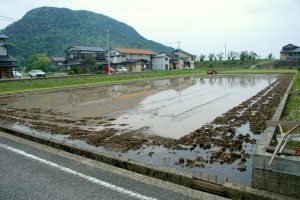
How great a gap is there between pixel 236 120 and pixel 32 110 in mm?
9089

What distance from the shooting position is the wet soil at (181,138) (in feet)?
17.4

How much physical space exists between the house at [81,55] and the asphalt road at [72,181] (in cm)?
4592

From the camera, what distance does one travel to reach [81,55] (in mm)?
51062

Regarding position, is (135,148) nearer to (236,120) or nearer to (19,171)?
(19,171)

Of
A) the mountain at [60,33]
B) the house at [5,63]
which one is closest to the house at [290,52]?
the mountain at [60,33]

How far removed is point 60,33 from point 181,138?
90.5 meters

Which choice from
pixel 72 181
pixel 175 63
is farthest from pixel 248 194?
pixel 175 63

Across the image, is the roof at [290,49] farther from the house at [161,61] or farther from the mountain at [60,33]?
the mountain at [60,33]

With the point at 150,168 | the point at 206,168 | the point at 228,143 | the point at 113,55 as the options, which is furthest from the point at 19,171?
the point at 113,55

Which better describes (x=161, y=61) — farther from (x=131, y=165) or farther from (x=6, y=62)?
(x=131, y=165)

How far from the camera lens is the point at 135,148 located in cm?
595

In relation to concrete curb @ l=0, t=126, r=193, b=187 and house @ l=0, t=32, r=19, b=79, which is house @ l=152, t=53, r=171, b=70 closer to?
house @ l=0, t=32, r=19, b=79

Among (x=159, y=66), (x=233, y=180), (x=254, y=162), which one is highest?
(x=159, y=66)

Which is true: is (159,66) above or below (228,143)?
above
